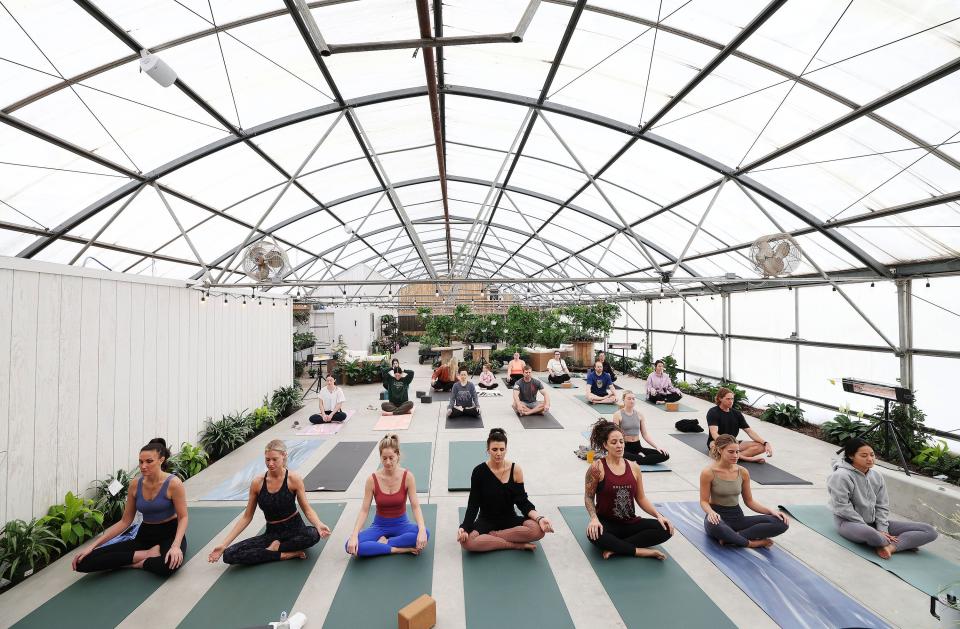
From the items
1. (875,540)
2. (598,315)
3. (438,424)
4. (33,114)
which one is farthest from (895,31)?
(598,315)

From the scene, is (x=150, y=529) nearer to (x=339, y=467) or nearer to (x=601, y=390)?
(x=339, y=467)

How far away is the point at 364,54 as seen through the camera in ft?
16.6

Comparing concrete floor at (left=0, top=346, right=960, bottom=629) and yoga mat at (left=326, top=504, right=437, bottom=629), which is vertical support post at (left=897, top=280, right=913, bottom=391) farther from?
yoga mat at (left=326, top=504, right=437, bottom=629)

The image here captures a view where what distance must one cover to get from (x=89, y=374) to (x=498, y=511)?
4.56 meters

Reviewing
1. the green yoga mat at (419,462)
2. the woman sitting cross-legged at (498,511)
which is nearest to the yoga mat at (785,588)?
the woman sitting cross-legged at (498,511)

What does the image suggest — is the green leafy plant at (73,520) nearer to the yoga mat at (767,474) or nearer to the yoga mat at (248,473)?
the yoga mat at (248,473)

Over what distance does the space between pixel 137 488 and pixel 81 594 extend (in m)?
0.74

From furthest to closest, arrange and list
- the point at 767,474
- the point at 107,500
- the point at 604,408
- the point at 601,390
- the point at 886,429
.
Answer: the point at 601,390
the point at 604,408
the point at 886,429
the point at 767,474
the point at 107,500

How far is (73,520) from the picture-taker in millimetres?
3768

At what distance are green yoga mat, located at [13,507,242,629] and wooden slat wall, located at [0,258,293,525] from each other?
1153mm

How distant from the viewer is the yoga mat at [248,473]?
462 centimetres

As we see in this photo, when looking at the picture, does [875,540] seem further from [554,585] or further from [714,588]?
[554,585]

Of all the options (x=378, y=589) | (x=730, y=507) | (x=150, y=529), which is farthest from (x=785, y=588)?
(x=150, y=529)

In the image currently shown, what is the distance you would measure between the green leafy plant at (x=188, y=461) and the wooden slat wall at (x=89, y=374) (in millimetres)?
194
